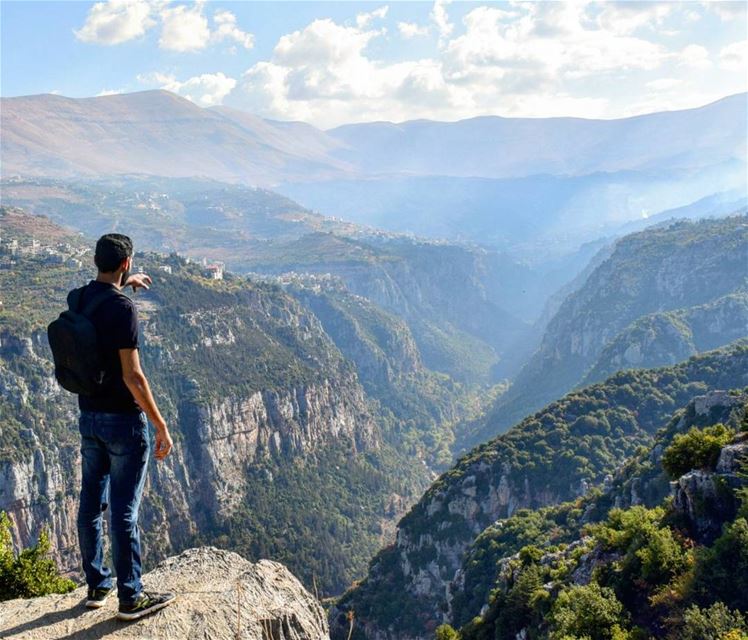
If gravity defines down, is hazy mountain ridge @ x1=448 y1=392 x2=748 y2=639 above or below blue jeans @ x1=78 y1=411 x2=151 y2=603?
below

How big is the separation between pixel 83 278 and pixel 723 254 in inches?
5423

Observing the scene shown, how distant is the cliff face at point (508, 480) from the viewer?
62562 millimetres

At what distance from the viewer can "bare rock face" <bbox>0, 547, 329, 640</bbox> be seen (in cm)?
833

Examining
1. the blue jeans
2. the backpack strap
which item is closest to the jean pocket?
the blue jeans

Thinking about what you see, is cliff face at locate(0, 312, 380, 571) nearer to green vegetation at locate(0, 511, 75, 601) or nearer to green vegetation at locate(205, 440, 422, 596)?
green vegetation at locate(205, 440, 422, 596)

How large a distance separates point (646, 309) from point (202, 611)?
158 meters

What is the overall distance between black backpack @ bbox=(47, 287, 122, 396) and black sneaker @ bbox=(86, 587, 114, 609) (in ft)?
9.53

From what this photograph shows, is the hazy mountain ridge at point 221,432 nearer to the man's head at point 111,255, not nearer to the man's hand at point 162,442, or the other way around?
the man's hand at point 162,442

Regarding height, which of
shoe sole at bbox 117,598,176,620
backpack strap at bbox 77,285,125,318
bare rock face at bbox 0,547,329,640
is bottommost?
bare rock face at bbox 0,547,329,640

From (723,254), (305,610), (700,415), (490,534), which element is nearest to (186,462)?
(490,534)

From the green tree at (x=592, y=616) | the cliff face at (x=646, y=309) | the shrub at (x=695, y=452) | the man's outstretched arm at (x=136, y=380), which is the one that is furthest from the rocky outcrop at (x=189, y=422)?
the man's outstretched arm at (x=136, y=380)

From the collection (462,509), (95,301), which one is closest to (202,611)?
(95,301)

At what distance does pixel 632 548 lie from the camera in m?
23.0

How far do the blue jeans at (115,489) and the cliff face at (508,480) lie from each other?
5320cm
